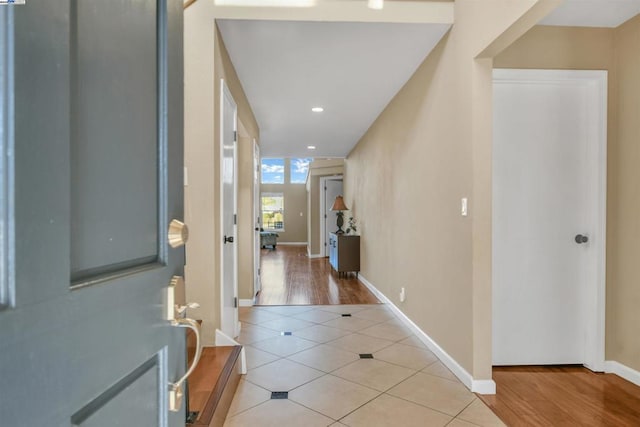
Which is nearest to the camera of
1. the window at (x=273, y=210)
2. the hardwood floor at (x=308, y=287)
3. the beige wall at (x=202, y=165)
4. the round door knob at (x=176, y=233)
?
the round door knob at (x=176, y=233)

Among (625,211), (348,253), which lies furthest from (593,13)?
(348,253)

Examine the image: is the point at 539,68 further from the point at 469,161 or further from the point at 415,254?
the point at 415,254

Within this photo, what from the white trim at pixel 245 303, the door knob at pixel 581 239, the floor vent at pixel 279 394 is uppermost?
the door knob at pixel 581 239

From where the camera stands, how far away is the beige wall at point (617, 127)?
2.49 metres

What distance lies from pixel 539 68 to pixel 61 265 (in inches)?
121

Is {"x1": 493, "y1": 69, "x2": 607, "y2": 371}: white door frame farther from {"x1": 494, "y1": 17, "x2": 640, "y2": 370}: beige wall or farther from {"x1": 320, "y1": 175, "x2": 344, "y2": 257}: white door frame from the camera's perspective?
{"x1": 320, "y1": 175, "x2": 344, "y2": 257}: white door frame

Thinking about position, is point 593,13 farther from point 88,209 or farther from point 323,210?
point 323,210

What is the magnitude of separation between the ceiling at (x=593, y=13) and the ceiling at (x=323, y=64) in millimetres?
756

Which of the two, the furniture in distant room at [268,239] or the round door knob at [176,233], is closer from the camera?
the round door knob at [176,233]

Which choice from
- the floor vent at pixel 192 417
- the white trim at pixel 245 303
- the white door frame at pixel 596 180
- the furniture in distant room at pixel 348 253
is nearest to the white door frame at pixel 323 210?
the furniture in distant room at pixel 348 253

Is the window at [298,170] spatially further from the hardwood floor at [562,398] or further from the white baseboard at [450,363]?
the hardwood floor at [562,398]

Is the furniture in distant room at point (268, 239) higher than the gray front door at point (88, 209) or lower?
lower

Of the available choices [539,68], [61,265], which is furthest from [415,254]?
[61,265]

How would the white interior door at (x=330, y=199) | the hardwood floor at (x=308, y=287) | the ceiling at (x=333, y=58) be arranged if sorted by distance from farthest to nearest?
the white interior door at (x=330, y=199) < the hardwood floor at (x=308, y=287) < the ceiling at (x=333, y=58)
